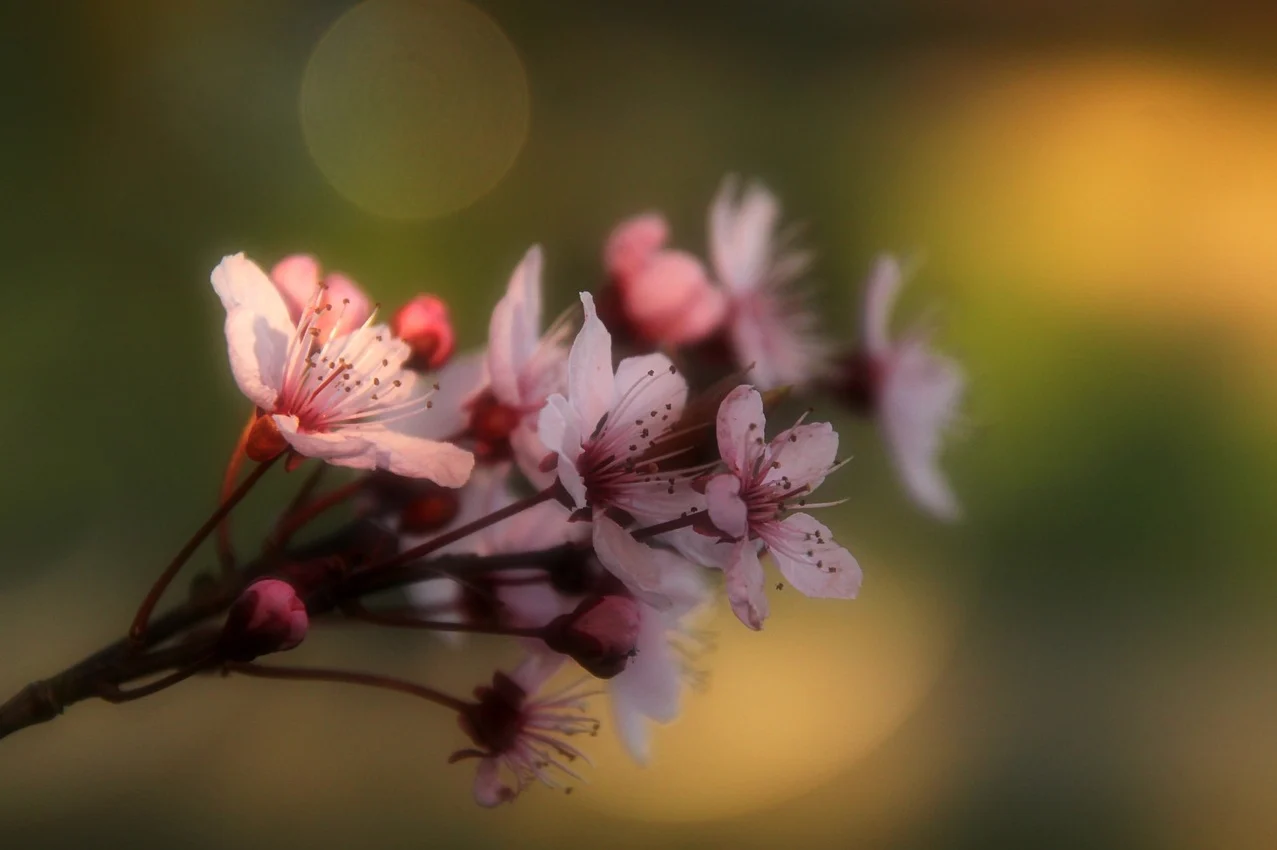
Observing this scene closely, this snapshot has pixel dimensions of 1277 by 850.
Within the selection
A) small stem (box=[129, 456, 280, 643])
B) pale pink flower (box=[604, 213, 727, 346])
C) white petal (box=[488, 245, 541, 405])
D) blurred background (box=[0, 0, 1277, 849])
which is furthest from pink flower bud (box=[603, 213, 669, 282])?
blurred background (box=[0, 0, 1277, 849])

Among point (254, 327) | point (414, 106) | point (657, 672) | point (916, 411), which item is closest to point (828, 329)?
point (916, 411)

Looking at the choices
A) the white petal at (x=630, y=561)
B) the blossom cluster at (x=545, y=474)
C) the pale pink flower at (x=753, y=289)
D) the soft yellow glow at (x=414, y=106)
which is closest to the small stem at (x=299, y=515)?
the blossom cluster at (x=545, y=474)

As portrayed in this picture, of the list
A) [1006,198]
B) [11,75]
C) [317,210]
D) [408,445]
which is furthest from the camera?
[1006,198]

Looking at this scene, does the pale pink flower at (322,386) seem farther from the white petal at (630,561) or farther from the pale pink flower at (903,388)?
the pale pink flower at (903,388)

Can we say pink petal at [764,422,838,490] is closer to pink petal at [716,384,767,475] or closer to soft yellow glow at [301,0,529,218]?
pink petal at [716,384,767,475]

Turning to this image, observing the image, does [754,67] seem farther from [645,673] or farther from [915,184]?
[645,673]

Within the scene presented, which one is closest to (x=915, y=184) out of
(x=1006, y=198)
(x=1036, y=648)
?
(x=1006, y=198)

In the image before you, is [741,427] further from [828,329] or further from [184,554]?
[828,329]
